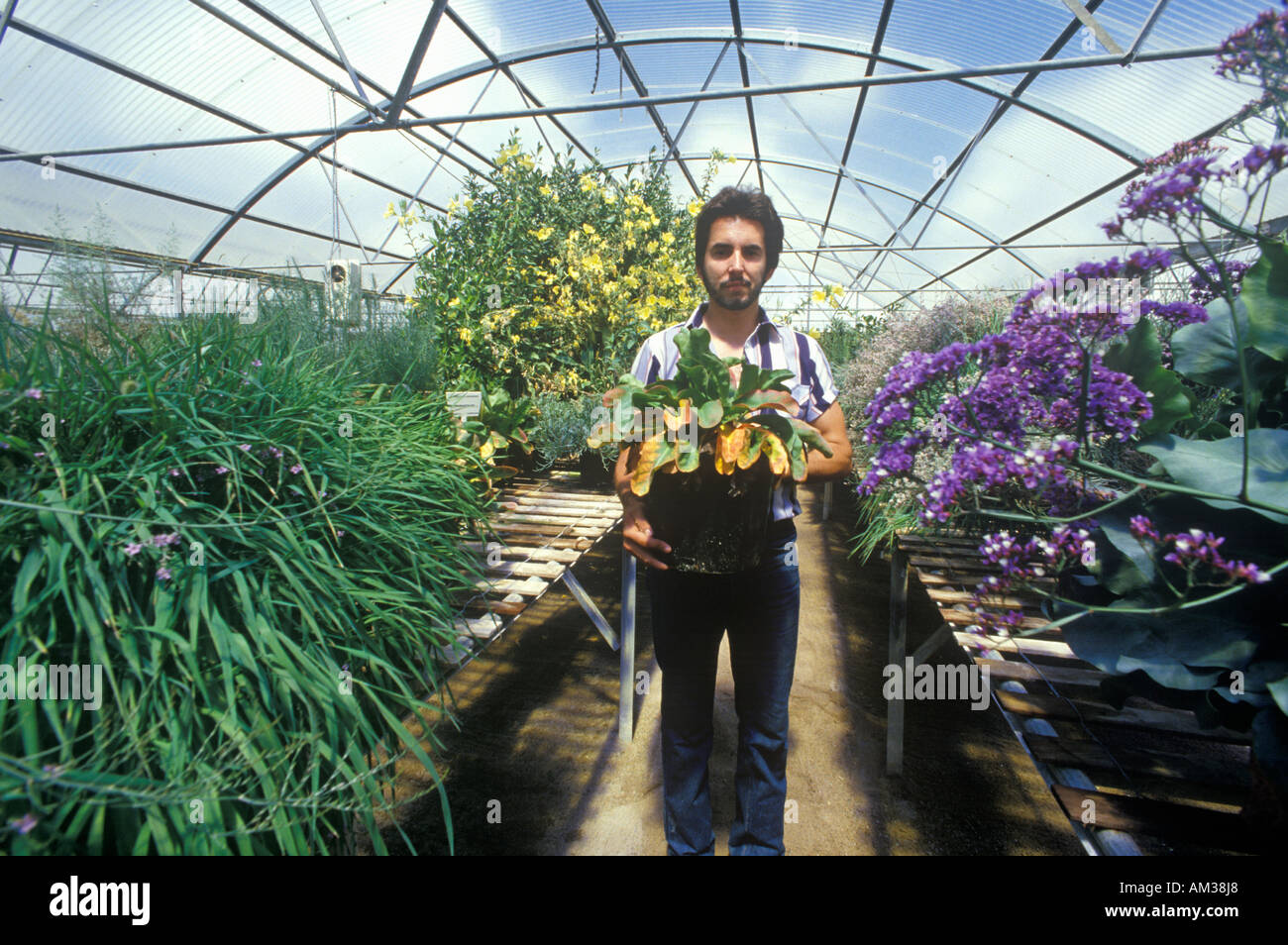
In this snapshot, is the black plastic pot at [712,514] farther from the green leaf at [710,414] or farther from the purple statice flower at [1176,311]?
the purple statice flower at [1176,311]

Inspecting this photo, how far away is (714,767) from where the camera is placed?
2291mm

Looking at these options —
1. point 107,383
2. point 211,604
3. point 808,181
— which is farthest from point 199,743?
point 808,181

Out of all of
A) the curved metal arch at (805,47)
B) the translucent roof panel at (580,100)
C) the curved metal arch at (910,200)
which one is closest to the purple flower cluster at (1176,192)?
the translucent roof panel at (580,100)

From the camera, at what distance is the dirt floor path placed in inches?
75.0

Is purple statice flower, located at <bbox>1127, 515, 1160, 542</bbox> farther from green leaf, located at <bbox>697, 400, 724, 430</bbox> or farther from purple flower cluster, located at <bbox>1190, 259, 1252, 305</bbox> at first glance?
green leaf, located at <bbox>697, 400, 724, 430</bbox>

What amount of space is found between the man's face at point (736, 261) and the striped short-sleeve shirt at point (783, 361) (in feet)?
0.35

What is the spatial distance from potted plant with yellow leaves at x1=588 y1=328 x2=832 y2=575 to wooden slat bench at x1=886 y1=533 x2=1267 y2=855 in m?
0.45

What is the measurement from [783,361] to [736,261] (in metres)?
0.26

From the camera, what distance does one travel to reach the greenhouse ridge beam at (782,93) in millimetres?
3082

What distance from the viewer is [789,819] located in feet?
6.35

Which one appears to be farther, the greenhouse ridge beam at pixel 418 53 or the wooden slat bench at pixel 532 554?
the greenhouse ridge beam at pixel 418 53

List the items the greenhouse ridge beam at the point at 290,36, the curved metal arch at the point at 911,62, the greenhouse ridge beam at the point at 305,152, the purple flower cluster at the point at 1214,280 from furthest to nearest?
the curved metal arch at the point at 911,62 → the greenhouse ridge beam at the point at 290,36 → the greenhouse ridge beam at the point at 305,152 → the purple flower cluster at the point at 1214,280

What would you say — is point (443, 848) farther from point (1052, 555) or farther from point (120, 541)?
point (1052, 555)

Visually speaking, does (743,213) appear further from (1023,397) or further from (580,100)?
(580,100)
